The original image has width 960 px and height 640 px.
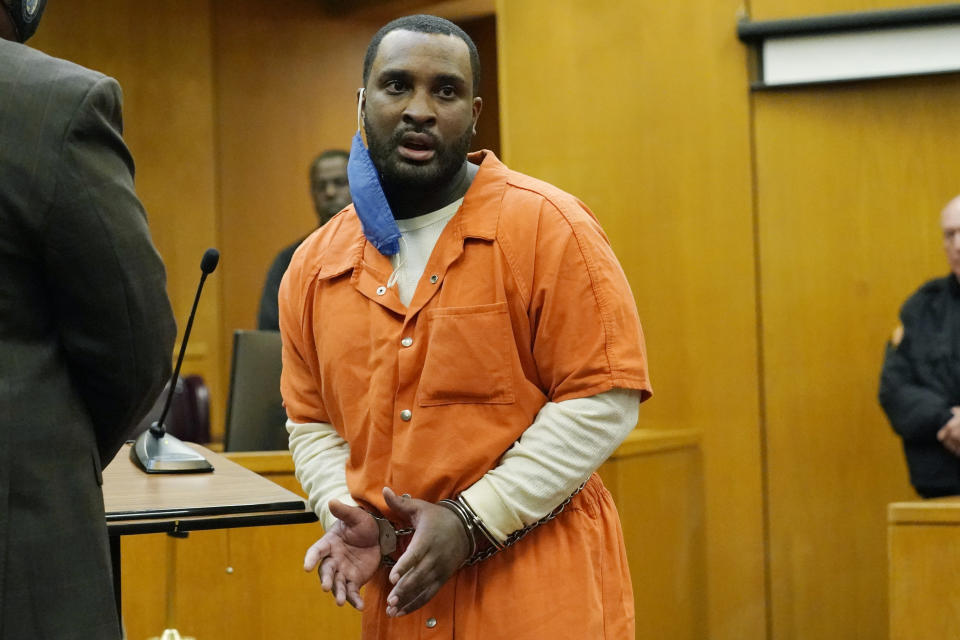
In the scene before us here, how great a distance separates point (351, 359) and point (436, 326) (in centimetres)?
15

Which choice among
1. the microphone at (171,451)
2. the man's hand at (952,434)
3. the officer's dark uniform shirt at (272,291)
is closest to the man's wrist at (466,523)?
the microphone at (171,451)

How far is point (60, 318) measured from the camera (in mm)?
1346

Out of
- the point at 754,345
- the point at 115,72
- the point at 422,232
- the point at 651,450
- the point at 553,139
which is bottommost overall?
the point at 651,450

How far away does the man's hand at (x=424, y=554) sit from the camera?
5.08 feet

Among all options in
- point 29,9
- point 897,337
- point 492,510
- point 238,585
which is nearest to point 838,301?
point 897,337

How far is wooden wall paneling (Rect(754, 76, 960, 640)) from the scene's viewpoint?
4.23 m

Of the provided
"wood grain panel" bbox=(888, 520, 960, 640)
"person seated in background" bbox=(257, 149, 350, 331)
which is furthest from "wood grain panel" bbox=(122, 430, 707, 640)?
"wood grain panel" bbox=(888, 520, 960, 640)

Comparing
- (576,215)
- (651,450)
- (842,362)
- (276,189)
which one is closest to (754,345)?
(842,362)

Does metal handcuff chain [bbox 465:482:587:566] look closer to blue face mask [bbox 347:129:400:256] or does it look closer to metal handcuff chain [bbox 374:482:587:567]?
metal handcuff chain [bbox 374:482:587:567]

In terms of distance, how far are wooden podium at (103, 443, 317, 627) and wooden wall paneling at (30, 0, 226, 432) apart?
460 centimetres

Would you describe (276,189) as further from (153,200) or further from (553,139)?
(553,139)

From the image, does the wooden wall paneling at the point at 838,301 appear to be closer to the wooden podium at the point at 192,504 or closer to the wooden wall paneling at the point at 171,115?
the wooden podium at the point at 192,504

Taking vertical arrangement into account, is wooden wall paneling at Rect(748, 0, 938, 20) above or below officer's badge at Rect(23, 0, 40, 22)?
above

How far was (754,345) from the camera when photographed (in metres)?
4.31
